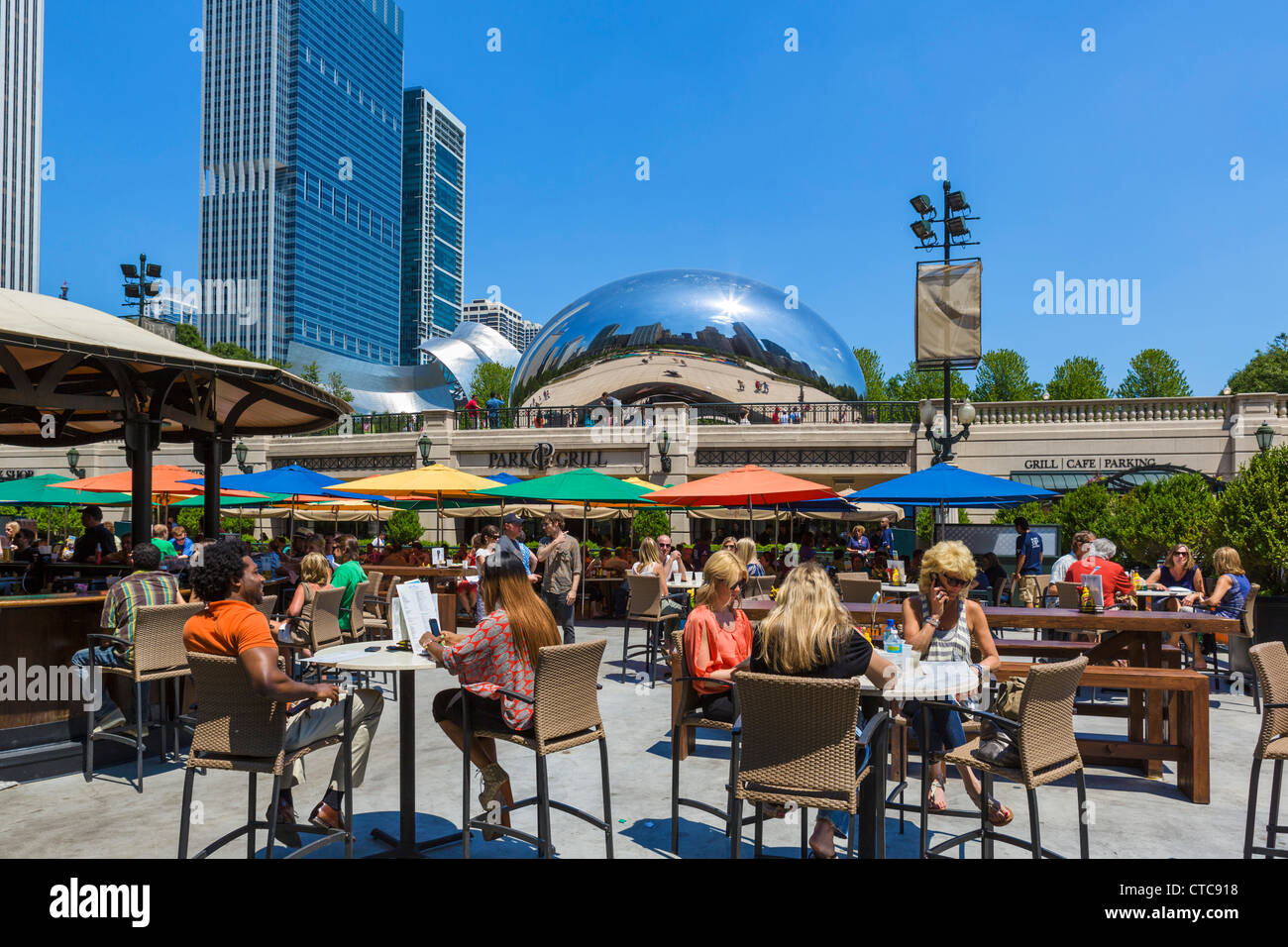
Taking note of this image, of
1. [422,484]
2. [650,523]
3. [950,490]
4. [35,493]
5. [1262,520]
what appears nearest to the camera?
[1262,520]

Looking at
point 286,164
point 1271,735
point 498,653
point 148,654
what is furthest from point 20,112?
point 286,164

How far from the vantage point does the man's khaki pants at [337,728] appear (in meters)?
4.55

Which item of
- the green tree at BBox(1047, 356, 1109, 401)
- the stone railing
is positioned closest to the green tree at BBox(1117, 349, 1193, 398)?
the green tree at BBox(1047, 356, 1109, 401)

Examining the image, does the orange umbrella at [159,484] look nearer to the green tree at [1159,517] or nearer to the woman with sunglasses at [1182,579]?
the woman with sunglasses at [1182,579]

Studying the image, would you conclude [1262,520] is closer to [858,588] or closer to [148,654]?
[858,588]

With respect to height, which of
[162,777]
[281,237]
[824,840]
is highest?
[281,237]

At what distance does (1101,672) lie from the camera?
20.5 ft

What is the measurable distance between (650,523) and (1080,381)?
1796 inches

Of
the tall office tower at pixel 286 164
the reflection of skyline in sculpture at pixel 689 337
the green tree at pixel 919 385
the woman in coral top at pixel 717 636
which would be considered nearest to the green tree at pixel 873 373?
the green tree at pixel 919 385

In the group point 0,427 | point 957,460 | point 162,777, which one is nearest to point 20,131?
point 0,427

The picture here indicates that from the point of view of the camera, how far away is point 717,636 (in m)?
5.54

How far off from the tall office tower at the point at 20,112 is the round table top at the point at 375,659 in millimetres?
60991
